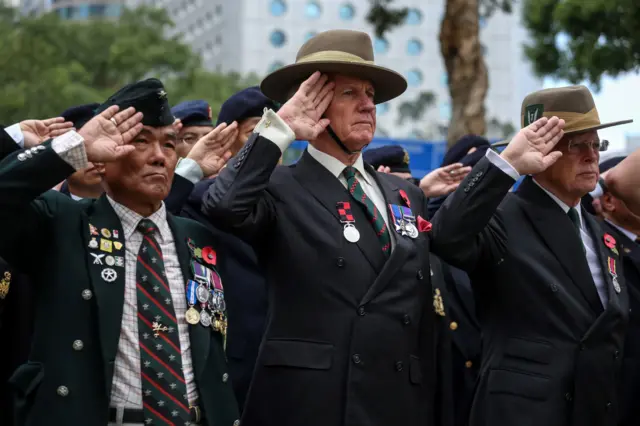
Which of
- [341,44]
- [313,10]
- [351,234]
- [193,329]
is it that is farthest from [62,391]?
[313,10]

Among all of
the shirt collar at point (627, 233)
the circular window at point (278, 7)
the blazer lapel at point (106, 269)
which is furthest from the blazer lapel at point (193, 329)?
the circular window at point (278, 7)

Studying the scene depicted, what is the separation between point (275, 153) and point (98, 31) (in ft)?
130

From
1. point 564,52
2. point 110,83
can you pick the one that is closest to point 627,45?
point 564,52

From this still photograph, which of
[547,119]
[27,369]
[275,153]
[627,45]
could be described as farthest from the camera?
[627,45]

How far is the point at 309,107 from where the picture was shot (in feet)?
18.4

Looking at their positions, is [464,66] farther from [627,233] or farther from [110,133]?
[110,133]

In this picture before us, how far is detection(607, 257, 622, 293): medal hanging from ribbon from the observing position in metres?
6.43

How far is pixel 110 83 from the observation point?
43625 mm

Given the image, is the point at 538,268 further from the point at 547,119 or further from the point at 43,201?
the point at 43,201

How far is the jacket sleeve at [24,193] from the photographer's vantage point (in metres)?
4.78

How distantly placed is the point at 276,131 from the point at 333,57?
549mm

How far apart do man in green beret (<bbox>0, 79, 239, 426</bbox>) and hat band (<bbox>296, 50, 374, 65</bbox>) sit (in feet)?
2.63

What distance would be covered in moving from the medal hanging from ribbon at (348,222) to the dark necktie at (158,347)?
87 centimetres

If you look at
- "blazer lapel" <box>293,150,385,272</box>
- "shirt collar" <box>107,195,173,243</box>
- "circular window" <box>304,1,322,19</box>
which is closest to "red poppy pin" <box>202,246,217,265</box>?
"shirt collar" <box>107,195,173,243</box>
